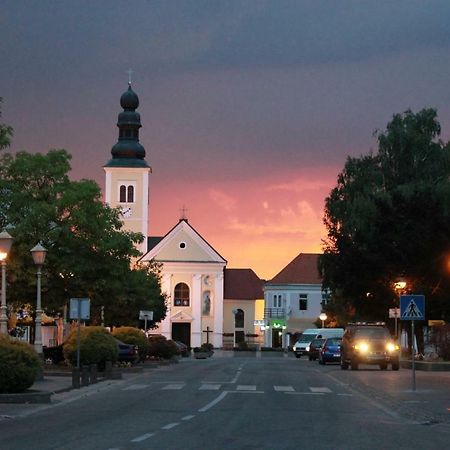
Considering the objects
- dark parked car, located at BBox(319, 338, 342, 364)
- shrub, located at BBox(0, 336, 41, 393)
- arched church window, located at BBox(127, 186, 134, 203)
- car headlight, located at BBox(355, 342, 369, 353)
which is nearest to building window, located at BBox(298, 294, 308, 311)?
arched church window, located at BBox(127, 186, 134, 203)

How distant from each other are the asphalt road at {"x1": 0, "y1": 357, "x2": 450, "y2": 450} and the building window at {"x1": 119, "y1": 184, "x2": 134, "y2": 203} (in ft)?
311

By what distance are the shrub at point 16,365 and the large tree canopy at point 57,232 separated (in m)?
19.5

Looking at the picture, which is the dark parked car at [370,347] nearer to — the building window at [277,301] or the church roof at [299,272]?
the church roof at [299,272]

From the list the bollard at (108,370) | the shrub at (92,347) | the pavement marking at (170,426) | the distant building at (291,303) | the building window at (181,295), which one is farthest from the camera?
the distant building at (291,303)

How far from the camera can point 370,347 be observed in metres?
46.9

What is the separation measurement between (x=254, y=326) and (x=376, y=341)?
91.0 metres

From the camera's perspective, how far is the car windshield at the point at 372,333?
Answer: 4712 centimetres

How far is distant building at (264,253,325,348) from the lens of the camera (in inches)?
5187

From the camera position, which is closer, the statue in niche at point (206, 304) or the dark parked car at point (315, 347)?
the dark parked car at point (315, 347)

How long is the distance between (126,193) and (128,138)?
641cm

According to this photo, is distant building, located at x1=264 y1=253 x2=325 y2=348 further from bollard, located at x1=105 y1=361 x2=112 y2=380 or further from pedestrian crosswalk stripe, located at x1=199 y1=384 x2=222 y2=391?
pedestrian crosswalk stripe, located at x1=199 y1=384 x2=222 y2=391

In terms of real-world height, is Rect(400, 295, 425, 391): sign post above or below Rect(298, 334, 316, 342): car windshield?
below

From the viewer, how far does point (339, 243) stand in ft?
215

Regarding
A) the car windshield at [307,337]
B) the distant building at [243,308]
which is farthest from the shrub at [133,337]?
the distant building at [243,308]
